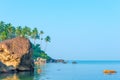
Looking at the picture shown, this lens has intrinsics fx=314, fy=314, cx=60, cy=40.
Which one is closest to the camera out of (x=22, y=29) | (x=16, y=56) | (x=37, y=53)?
(x=16, y=56)

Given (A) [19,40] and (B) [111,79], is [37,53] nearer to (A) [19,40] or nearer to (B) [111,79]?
(A) [19,40]

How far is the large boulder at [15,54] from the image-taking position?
7431cm

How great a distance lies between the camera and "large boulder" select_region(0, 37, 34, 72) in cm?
7431

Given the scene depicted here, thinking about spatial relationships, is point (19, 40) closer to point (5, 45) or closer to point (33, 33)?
point (5, 45)

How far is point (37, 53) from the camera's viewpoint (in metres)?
176

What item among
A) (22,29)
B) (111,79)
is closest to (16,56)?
(111,79)

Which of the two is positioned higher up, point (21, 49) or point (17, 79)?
point (21, 49)

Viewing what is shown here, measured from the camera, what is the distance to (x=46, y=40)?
186 meters

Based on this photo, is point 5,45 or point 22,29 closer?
point 5,45

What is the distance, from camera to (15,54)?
7450 cm

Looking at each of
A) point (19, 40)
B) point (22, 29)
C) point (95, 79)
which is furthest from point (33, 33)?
point (95, 79)

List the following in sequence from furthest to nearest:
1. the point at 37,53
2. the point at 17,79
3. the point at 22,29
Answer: the point at 37,53 < the point at 22,29 < the point at 17,79

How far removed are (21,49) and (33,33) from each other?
301 feet

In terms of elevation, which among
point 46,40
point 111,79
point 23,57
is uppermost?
point 46,40
